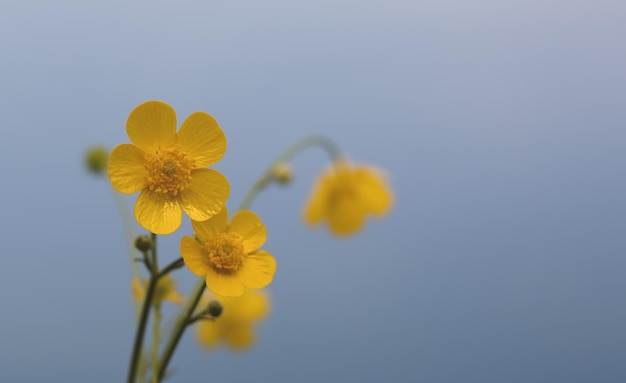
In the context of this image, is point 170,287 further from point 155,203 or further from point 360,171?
point 360,171

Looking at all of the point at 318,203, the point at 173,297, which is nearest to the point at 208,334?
the point at 318,203

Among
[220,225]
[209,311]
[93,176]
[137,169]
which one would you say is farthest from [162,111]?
[93,176]

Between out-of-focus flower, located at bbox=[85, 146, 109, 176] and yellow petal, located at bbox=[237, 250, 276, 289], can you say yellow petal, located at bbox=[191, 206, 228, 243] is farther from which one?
out-of-focus flower, located at bbox=[85, 146, 109, 176]

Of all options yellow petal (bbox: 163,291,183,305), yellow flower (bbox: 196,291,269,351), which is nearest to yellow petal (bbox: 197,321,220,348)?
yellow flower (bbox: 196,291,269,351)

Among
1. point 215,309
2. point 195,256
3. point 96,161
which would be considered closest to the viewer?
point 195,256

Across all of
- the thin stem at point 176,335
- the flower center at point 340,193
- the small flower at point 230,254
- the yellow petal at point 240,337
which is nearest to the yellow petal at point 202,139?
the small flower at point 230,254

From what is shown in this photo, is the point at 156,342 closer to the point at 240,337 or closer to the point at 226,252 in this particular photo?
the point at 226,252
